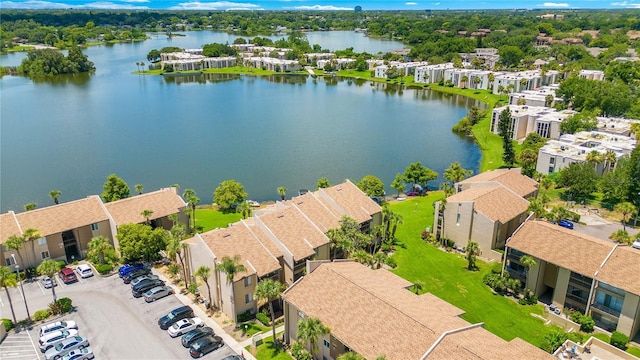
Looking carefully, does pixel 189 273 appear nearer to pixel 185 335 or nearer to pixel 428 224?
pixel 185 335

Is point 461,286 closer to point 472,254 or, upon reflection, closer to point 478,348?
point 472,254

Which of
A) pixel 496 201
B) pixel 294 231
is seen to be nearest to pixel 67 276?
pixel 294 231

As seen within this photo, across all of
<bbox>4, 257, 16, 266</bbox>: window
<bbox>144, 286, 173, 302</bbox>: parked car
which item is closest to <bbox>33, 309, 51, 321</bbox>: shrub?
<bbox>144, 286, 173, 302</bbox>: parked car

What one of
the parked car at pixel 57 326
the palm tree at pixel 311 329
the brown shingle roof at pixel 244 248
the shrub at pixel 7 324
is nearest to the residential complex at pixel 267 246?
the brown shingle roof at pixel 244 248

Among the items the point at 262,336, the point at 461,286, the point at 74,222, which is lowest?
the point at 461,286

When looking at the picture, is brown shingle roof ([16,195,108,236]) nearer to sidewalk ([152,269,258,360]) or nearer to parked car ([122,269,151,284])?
parked car ([122,269,151,284])
